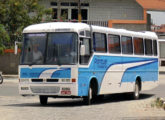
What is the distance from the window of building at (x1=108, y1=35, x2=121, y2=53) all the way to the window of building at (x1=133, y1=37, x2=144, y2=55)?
1799 millimetres

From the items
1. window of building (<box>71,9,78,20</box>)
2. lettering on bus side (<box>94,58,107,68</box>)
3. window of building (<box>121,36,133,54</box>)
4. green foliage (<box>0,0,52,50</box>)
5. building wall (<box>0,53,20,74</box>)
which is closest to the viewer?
→ lettering on bus side (<box>94,58,107,68</box>)

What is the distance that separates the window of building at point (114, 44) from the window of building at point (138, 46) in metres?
1.80

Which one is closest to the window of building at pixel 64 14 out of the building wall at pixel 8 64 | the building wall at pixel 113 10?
the building wall at pixel 113 10

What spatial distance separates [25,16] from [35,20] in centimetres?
93

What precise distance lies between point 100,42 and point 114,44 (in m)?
1.39

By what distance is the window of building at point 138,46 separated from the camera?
25094mm

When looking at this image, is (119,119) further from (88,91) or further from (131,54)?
(131,54)

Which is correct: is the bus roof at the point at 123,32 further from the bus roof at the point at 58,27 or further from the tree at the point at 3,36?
the tree at the point at 3,36

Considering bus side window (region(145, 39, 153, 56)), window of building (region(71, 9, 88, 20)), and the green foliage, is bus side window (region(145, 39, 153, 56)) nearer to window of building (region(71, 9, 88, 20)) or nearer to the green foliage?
the green foliage

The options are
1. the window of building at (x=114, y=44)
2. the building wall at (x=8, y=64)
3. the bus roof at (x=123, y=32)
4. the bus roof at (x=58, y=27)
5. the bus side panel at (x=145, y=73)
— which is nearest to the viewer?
the bus roof at (x=58, y=27)

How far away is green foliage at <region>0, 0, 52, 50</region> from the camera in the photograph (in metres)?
48.0

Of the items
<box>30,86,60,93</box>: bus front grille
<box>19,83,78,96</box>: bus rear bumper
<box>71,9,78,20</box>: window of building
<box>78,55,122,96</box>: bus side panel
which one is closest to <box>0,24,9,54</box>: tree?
<box>71,9,78,20</box>: window of building

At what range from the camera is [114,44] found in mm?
22984

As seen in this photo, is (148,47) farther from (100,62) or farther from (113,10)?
(113,10)
